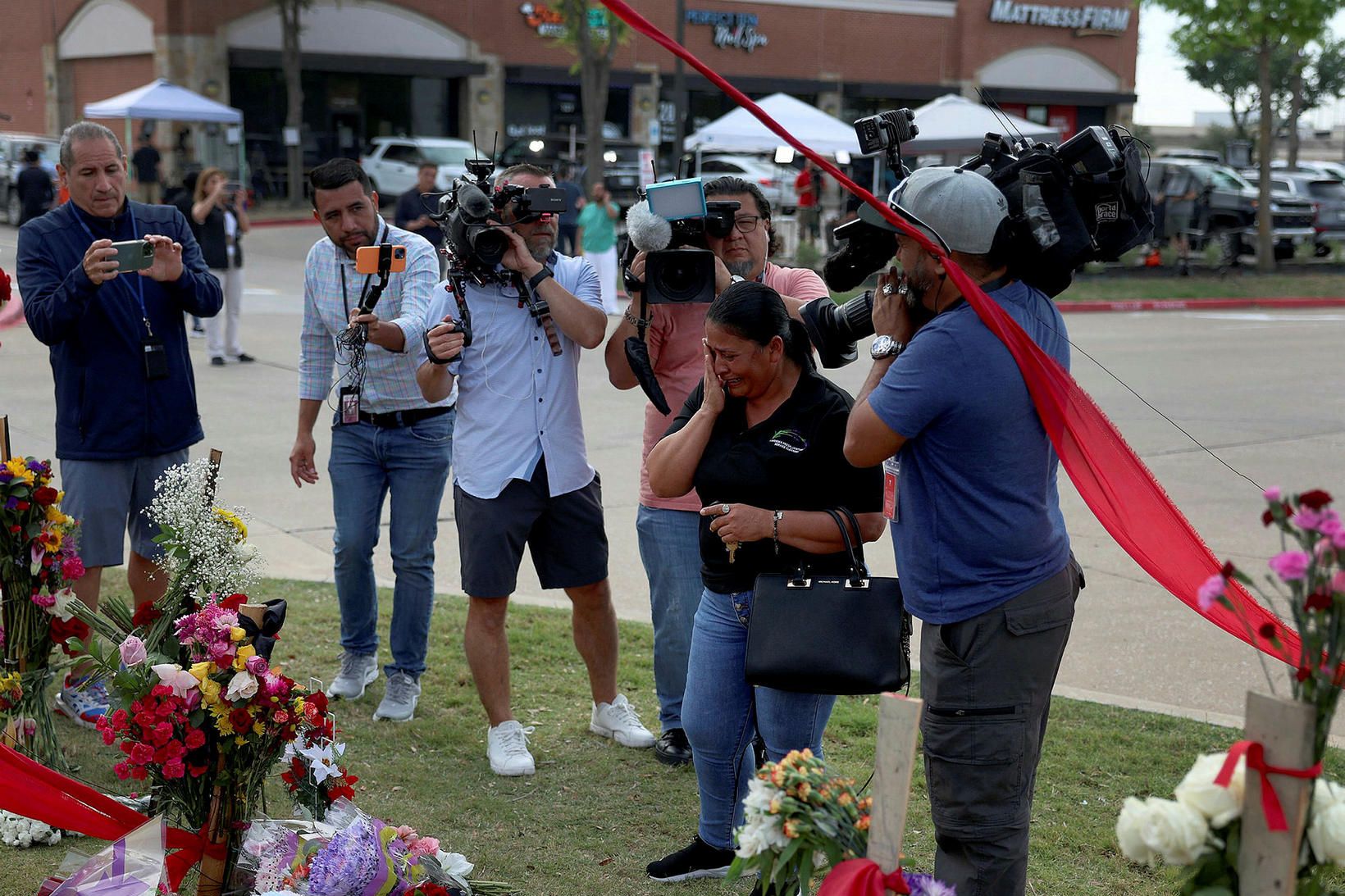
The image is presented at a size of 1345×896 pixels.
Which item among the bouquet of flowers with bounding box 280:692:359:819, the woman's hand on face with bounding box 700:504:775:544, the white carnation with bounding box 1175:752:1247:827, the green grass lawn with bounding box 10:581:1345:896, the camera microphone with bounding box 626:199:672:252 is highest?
the camera microphone with bounding box 626:199:672:252

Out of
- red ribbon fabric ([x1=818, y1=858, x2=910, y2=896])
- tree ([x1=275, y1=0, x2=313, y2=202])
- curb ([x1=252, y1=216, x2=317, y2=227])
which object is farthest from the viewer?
tree ([x1=275, y1=0, x2=313, y2=202])

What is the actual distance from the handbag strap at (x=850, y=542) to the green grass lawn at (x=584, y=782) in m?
1.03

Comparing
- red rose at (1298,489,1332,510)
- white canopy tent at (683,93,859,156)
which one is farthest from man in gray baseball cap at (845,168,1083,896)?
white canopy tent at (683,93,859,156)

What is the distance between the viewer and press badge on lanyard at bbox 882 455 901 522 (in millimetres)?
3025

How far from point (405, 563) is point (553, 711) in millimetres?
780

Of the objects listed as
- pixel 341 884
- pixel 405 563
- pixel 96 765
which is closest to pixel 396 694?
pixel 405 563

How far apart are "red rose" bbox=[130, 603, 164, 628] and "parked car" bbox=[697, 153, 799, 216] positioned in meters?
24.4

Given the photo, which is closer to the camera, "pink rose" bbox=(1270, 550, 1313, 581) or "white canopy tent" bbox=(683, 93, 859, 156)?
"pink rose" bbox=(1270, 550, 1313, 581)

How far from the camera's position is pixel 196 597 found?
3459mm

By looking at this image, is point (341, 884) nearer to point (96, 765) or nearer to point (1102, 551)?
point (96, 765)

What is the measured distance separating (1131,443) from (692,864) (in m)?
6.83

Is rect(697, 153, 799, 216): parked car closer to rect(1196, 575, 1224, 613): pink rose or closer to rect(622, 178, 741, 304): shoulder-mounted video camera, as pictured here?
rect(622, 178, 741, 304): shoulder-mounted video camera

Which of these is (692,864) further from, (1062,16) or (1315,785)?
(1062,16)

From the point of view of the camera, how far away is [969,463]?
2875 millimetres
